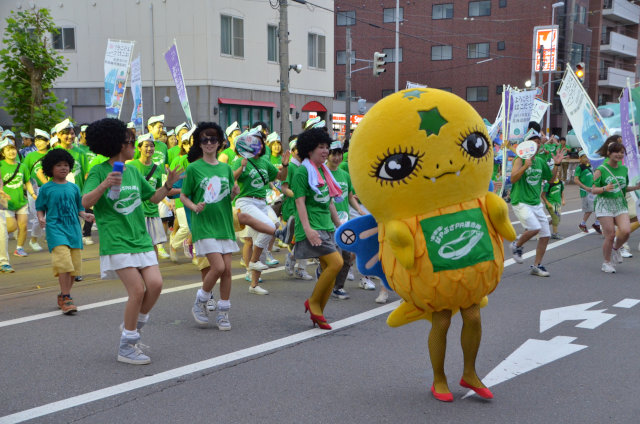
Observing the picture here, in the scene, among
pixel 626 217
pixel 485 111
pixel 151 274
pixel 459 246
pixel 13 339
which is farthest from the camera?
pixel 485 111

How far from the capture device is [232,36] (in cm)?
2580

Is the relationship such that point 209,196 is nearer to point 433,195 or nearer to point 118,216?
point 118,216

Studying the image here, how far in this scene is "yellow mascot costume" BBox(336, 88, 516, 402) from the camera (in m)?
3.71

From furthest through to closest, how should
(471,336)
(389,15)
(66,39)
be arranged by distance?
1. (389,15)
2. (66,39)
3. (471,336)

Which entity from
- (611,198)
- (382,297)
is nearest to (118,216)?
(382,297)

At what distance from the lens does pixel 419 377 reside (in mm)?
4531

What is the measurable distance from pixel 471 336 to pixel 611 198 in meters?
5.38

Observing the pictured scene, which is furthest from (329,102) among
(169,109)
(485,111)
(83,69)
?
(485,111)

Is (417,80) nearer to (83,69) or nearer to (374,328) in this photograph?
(83,69)

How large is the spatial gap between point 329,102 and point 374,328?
26.2 m

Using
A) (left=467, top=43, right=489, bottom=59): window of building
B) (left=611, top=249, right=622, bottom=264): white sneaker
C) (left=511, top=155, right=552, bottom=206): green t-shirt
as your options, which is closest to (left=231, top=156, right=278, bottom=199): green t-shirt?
(left=511, top=155, right=552, bottom=206): green t-shirt

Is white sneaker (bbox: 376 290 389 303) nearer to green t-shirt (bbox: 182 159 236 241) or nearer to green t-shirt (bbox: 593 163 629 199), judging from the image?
green t-shirt (bbox: 182 159 236 241)

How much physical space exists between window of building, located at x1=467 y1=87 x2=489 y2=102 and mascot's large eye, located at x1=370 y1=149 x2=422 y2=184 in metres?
45.2

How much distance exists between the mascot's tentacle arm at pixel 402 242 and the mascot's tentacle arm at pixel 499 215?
523mm
